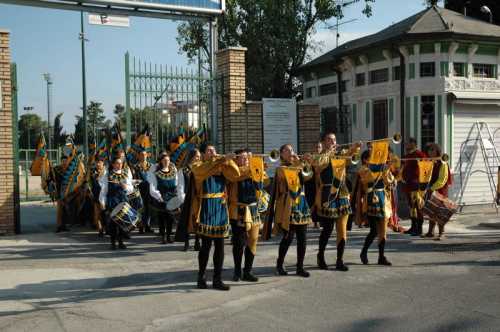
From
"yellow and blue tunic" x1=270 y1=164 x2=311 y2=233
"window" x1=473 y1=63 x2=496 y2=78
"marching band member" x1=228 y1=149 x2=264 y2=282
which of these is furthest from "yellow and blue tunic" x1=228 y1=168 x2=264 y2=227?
"window" x1=473 y1=63 x2=496 y2=78

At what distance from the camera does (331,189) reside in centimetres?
838

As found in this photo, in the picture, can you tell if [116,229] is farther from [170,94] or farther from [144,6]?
[144,6]

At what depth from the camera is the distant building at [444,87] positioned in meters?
16.1

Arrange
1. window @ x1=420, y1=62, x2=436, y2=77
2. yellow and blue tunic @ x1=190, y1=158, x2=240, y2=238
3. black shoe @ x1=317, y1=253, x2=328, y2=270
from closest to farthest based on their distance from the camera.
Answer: yellow and blue tunic @ x1=190, y1=158, x2=240, y2=238 < black shoe @ x1=317, y1=253, x2=328, y2=270 < window @ x1=420, y1=62, x2=436, y2=77

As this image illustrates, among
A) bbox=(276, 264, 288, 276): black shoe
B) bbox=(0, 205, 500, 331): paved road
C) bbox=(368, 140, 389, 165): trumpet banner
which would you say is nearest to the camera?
bbox=(0, 205, 500, 331): paved road

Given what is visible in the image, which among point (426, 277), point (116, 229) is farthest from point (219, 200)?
point (116, 229)

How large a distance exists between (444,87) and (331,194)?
9142 millimetres

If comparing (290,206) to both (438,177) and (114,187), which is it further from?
(438,177)

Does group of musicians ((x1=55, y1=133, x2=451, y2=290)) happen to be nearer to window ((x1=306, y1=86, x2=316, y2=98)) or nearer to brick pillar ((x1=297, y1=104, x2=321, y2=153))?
brick pillar ((x1=297, y1=104, x2=321, y2=153))

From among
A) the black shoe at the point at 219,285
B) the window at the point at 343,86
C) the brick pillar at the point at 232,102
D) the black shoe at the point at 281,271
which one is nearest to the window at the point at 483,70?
the window at the point at 343,86

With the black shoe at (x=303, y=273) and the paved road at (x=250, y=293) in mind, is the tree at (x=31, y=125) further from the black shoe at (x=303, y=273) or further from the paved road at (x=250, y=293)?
the black shoe at (x=303, y=273)

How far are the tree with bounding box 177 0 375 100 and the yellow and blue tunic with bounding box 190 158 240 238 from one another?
56.6 ft

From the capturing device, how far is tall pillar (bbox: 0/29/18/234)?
39.2ft

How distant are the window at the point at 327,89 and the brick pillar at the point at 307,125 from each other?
5563 millimetres
